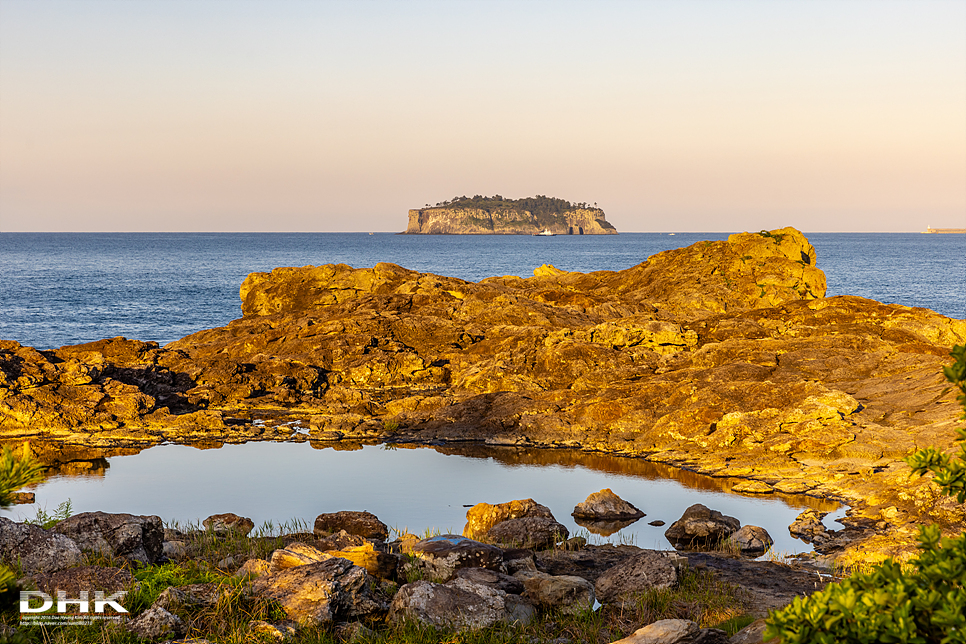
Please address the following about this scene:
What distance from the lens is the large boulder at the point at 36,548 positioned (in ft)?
37.7

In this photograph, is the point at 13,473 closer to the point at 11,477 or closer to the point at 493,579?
the point at 11,477

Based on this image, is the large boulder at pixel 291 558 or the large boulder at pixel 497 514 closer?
the large boulder at pixel 291 558

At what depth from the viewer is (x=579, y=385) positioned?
31.2 m

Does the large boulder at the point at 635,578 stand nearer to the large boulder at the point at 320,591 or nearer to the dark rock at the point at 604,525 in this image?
the large boulder at the point at 320,591

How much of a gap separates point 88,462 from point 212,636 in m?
19.2

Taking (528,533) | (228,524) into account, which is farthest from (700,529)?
(228,524)

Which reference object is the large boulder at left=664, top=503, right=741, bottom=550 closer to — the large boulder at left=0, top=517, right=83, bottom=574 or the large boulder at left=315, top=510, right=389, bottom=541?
the large boulder at left=315, top=510, right=389, bottom=541

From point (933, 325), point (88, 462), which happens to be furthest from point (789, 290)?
point (88, 462)

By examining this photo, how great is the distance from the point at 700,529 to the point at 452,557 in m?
7.36

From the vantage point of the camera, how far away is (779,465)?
23609 millimetres

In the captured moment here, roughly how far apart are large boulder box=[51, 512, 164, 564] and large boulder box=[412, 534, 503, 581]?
13.7 feet

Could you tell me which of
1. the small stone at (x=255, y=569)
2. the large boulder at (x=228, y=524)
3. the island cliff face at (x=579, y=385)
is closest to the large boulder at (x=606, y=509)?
the island cliff face at (x=579, y=385)

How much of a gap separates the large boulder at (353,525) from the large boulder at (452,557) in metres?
4.03

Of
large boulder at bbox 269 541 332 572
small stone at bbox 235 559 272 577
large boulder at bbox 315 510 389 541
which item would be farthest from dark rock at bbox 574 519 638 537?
small stone at bbox 235 559 272 577
